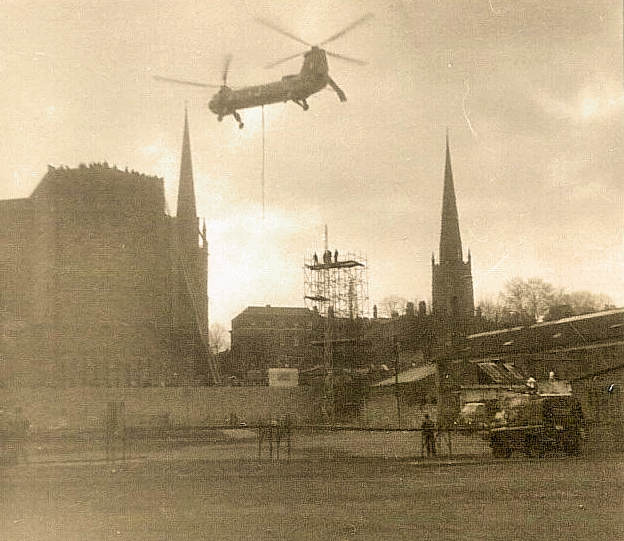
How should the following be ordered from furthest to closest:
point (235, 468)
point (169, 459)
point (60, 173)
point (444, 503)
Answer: point (60, 173)
point (169, 459)
point (235, 468)
point (444, 503)

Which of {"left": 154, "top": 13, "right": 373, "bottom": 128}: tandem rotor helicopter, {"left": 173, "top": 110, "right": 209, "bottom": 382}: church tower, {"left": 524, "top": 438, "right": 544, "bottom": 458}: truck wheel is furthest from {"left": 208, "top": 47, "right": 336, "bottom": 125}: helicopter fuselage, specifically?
{"left": 173, "top": 110, "right": 209, "bottom": 382}: church tower

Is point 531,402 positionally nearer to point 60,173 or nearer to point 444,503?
point 444,503

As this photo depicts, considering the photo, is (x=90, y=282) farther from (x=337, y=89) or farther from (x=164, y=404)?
(x=337, y=89)

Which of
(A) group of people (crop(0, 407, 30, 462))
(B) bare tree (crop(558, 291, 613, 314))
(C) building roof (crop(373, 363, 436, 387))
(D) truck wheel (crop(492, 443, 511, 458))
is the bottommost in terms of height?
(D) truck wheel (crop(492, 443, 511, 458))

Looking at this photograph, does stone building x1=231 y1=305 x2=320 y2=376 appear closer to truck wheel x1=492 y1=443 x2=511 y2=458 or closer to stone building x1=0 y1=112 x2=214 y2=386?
stone building x1=0 y1=112 x2=214 y2=386

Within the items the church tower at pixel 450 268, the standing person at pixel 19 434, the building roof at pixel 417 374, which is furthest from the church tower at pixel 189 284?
the standing person at pixel 19 434

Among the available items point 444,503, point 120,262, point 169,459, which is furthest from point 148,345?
point 444,503

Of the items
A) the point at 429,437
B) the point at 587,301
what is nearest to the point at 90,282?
the point at 429,437
